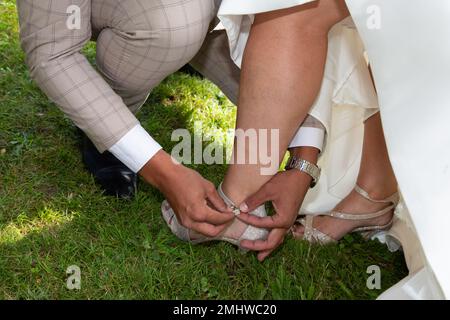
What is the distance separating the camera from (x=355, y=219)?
1715mm

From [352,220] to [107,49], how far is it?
29.0 inches

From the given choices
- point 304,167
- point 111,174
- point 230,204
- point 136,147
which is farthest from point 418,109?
point 111,174

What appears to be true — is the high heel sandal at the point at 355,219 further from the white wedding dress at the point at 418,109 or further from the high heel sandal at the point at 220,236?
the white wedding dress at the point at 418,109

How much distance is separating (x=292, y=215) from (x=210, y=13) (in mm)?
503

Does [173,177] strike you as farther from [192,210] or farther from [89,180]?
[89,180]

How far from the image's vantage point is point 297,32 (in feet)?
4.55

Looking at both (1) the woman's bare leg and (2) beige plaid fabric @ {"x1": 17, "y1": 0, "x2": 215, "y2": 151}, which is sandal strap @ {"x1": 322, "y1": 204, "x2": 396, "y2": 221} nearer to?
(1) the woman's bare leg

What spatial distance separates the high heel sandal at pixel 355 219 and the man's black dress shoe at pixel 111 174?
1.49 ft

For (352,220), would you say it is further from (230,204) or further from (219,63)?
(219,63)

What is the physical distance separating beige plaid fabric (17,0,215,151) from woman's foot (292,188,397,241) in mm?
527

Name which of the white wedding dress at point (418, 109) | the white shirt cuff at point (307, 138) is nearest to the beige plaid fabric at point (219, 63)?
the white shirt cuff at point (307, 138)

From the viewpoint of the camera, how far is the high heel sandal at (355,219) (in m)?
1.70

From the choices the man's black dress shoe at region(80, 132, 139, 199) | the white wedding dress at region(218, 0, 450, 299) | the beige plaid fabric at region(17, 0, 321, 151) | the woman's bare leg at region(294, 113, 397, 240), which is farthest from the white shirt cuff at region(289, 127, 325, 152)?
the man's black dress shoe at region(80, 132, 139, 199)

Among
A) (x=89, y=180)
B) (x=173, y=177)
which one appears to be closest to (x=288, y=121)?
(x=173, y=177)
